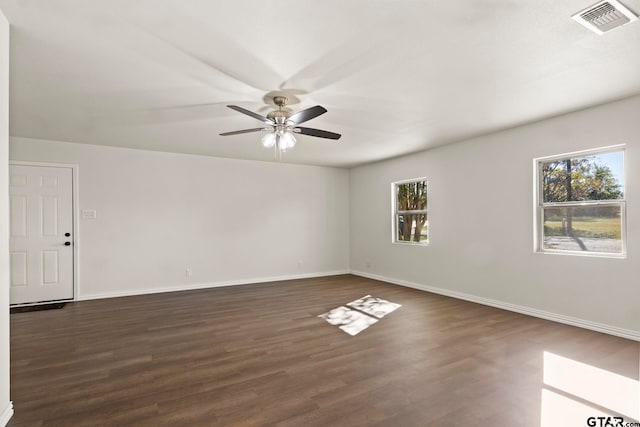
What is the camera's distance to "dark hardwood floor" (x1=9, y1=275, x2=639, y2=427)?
6.93 ft

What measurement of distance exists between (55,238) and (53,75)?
326cm

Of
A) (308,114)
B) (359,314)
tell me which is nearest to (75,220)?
(308,114)

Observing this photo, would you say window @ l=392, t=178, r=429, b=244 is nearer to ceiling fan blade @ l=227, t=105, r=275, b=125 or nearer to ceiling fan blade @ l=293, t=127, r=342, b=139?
ceiling fan blade @ l=293, t=127, r=342, b=139

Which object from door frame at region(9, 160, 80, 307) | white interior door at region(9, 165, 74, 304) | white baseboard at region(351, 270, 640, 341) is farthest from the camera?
door frame at region(9, 160, 80, 307)

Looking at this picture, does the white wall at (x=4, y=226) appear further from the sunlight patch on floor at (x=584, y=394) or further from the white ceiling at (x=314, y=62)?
the sunlight patch on floor at (x=584, y=394)

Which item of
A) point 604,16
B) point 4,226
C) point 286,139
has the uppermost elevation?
point 604,16

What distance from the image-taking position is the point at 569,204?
155 inches

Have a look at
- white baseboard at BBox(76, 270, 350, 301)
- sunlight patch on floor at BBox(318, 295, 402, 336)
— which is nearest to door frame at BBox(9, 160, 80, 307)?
white baseboard at BBox(76, 270, 350, 301)

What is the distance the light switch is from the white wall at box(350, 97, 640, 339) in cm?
521

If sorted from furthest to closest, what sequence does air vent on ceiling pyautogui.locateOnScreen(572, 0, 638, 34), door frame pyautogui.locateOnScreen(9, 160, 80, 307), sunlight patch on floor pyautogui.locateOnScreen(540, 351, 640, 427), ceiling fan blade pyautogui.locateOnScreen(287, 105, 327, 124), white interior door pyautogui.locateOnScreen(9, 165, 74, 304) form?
door frame pyautogui.locateOnScreen(9, 160, 80, 307) < white interior door pyautogui.locateOnScreen(9, 165, 74, 304) < ceiling fan blade pyautogui.locateOnScreen(287, 105, 327, 124) < sunlight patch on floor pyautogui.locateOnScreen(540, 351, 640, 427) < air vent on ceiling pyautogui.locateOnScreen(572, 0, 638, 34)

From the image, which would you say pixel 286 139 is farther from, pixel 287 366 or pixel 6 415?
pixel 6 415

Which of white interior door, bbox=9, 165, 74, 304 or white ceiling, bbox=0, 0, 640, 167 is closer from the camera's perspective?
white ceiling, bbox=0, 0, 640, 167

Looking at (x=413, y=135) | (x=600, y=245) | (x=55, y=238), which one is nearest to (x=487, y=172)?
(x=413, y=135)

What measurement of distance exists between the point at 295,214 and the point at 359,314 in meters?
3.29
